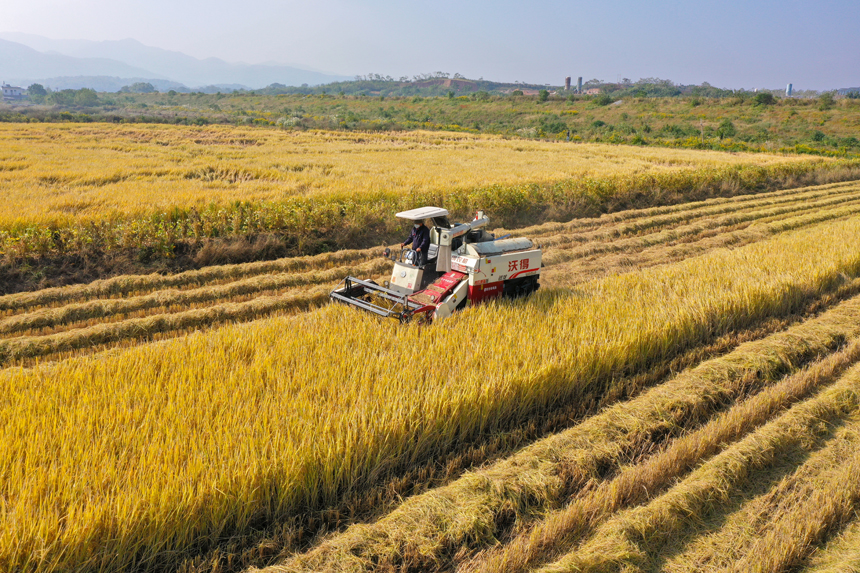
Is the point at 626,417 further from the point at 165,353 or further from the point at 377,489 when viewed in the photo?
the point at 165,353

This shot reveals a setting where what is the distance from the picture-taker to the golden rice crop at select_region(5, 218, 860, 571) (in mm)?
3318

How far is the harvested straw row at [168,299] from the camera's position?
721 centimetres

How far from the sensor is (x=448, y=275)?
7426mm

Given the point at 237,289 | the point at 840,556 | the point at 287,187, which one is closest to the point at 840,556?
the point at 840,556

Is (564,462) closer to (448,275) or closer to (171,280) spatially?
(448,275)

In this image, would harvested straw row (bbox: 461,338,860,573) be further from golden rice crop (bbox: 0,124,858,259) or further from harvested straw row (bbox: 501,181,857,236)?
golden rice crop (bbox: 0,124,858,259)

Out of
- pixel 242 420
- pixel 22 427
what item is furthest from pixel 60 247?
pixel 242 420

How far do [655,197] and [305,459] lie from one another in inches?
696

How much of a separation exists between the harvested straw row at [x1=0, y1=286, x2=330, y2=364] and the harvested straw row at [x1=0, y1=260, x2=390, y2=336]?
0.56 metres

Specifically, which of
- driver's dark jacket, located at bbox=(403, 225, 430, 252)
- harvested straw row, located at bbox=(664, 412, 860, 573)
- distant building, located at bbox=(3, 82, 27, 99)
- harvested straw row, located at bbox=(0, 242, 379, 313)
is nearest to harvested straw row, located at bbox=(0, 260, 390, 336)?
harvested straw row, located at bbox=(0, 242, 379, 313)

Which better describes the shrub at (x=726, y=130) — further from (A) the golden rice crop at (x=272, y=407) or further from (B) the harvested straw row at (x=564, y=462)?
(B) the harvested straw row at (x=564, y=462)

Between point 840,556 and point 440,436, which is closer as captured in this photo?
point 840,556

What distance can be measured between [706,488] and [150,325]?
22.7 feet

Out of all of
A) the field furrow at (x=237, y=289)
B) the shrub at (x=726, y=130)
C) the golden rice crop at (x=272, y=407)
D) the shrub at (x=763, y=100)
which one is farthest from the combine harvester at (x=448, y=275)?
the shrub at (x=763, y=100)
